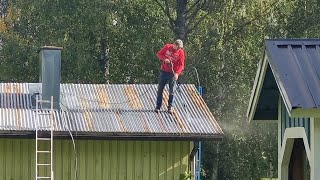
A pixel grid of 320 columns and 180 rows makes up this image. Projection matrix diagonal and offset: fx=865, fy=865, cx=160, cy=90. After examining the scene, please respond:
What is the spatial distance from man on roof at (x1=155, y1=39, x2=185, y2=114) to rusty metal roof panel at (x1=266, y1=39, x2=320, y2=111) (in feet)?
33.5

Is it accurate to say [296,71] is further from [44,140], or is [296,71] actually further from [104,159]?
[104,159]

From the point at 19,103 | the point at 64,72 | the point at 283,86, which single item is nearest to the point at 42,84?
the point at 19,103

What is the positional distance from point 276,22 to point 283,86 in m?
25.6

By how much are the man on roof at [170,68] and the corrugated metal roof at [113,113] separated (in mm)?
379

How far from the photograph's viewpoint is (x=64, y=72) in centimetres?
3356

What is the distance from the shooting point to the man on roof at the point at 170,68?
19016 mm

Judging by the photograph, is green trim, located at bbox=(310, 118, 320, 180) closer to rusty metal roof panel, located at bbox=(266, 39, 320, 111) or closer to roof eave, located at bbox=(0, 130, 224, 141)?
rusty metal roof panel, located at bbox=(266, 39, 320, 111)

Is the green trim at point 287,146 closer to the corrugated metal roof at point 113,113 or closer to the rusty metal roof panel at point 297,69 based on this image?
the rusty metal roof panel at point 297,69

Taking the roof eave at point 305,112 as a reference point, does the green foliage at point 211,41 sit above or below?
above

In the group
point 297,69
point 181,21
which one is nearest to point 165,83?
point 297,69

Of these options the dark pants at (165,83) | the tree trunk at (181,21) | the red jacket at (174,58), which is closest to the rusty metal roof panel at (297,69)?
the dark pants at (165,83)

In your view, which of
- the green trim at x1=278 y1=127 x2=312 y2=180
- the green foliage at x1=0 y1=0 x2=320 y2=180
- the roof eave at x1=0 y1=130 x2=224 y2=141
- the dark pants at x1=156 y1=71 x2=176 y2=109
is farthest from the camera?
the green foliage at x1=0 y1=0 x2=320 y2=180

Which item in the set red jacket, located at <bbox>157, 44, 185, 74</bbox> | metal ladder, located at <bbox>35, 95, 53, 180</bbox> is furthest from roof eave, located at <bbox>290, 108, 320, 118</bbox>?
red jacket, located at <bbox>157, 44, 185, 74</bbox>

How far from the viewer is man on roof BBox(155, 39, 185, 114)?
1902 cm
